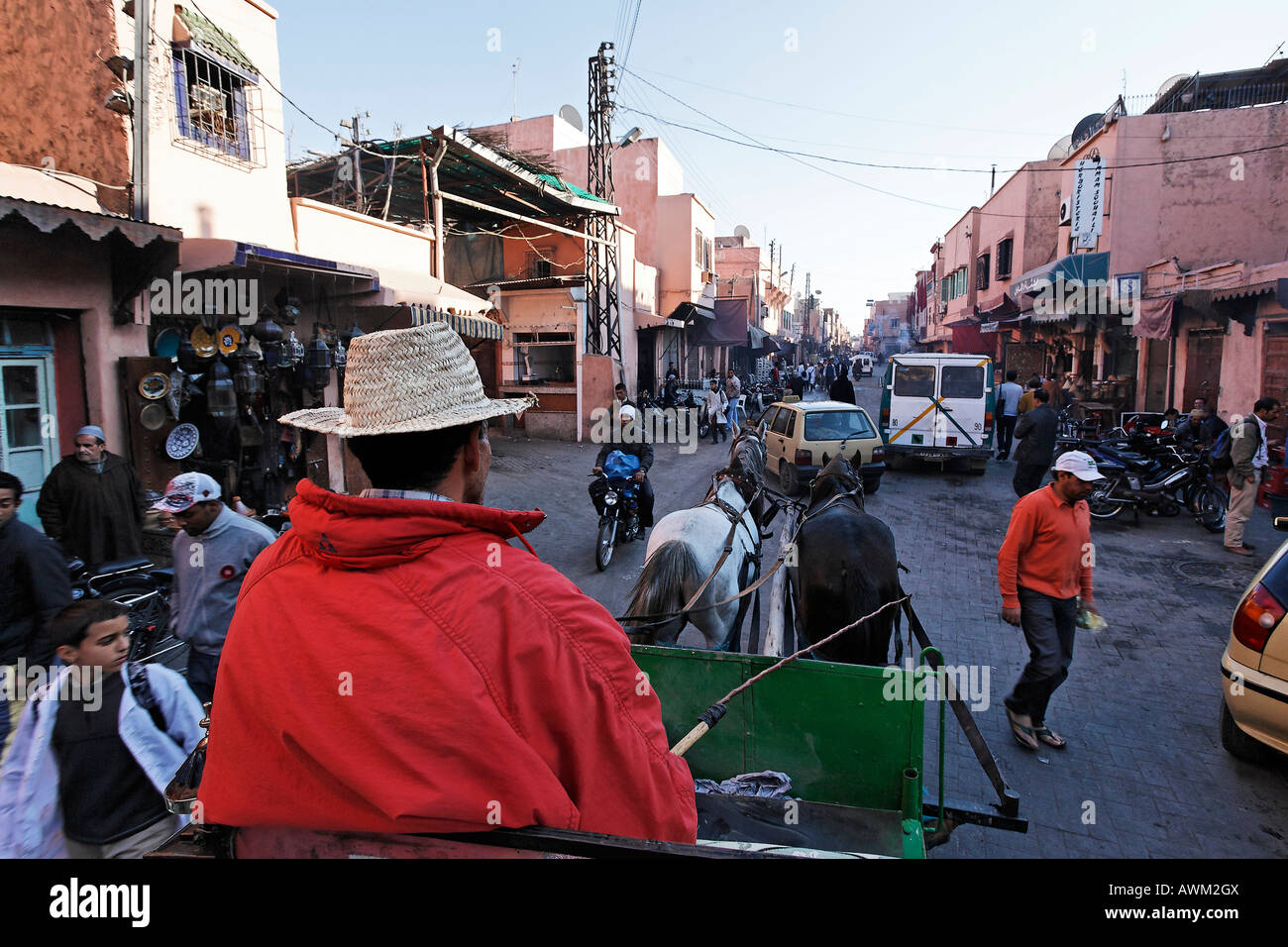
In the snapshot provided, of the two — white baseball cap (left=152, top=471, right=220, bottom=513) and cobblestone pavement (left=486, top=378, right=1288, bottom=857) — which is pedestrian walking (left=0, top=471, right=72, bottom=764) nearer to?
white baseball cap (left=152, top=471, right=220, bottom=513)

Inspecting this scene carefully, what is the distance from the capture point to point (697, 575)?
4.60 meters

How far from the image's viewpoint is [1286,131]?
16.5m

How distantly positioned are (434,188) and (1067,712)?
11711mm

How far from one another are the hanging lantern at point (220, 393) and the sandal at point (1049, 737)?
25.5 ft

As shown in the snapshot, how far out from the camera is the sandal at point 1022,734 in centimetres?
429

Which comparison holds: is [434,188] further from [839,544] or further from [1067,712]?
[1067,712]

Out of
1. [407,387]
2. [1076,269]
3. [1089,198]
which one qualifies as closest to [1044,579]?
[407,387]

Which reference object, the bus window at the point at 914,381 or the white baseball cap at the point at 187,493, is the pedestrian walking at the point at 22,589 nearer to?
the white baseball cap at the point at 187,493

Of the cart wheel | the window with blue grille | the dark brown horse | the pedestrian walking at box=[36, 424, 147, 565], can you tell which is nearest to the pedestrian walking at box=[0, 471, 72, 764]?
the pedestrian walking at box=[36, 424, 147, 565]

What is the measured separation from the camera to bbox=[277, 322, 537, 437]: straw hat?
1.38 metres

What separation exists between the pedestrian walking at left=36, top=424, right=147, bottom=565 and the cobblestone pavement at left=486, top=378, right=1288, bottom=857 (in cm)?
412

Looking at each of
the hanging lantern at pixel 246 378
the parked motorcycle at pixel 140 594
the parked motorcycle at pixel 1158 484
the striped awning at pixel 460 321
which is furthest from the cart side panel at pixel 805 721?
the parked motorcycle at pixel 1158 484
